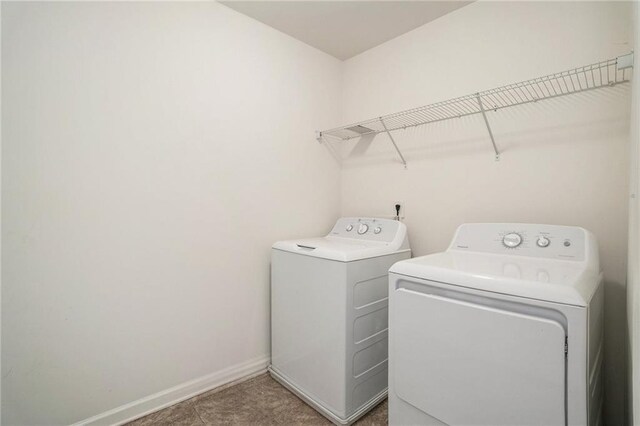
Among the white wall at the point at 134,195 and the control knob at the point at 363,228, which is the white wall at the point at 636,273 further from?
the white wall at the point at 134,195

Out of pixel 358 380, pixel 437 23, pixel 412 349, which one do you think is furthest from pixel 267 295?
pixel 437 23

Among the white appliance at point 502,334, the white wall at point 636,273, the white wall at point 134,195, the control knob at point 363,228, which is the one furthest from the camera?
the control knob at point 363,228

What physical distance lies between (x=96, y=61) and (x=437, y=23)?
1973mm

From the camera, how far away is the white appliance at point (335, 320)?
1502 mm

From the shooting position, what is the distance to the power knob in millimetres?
Result: 1333

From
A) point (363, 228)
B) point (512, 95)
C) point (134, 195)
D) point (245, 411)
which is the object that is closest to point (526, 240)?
point (512, 95)

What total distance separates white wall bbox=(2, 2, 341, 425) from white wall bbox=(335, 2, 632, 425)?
79 centimetres

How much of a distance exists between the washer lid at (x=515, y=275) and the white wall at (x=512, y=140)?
399 millimetres

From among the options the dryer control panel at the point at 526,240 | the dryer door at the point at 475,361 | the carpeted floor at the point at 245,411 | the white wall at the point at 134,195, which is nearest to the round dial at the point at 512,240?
the dryer control panel at the point at 526,240

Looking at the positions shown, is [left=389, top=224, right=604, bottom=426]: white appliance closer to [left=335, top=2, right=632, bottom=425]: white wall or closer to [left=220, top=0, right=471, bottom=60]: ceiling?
[left=335, top=2, right=632, bottom=425]: white wall

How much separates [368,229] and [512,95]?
3.68 feet

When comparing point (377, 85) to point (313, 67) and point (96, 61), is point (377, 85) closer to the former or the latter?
point (313, 67)

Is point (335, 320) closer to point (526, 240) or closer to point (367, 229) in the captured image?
point (367, 229)

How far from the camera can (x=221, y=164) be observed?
1.82 meters
